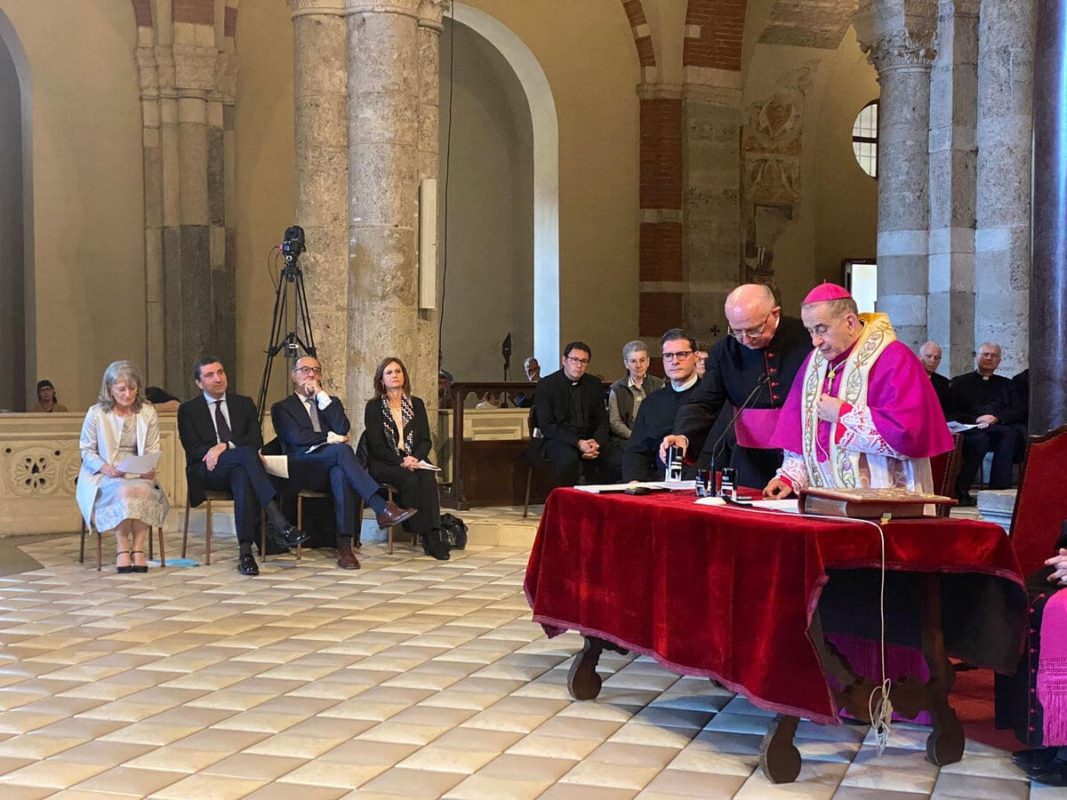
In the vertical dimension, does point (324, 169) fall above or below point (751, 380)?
above

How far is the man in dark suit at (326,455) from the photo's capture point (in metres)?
8.55

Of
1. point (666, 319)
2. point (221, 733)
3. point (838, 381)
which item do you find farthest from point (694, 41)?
point (221, 733)

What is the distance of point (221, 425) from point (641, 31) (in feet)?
28.5

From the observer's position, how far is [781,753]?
4.09 metres

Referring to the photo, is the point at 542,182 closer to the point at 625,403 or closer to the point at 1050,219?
the point at 625,403

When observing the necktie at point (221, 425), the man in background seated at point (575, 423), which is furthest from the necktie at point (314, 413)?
the man in background seated at point (575, 423)

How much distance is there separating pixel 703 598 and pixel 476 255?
1259 centimetres

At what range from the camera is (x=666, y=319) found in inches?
620

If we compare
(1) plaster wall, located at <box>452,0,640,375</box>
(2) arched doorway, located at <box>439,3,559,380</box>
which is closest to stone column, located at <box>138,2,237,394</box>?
(2) arched doorway, located at <box>439,3,559,380</box>

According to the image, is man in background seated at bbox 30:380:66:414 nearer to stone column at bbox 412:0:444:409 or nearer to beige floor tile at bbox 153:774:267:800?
stone column at bbox 412:0:444:409

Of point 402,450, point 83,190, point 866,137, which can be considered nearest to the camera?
point 402,450

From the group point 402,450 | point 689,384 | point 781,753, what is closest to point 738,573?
point 781,753

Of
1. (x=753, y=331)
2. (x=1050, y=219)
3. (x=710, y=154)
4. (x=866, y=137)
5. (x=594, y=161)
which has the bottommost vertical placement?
(x=753, y=331)

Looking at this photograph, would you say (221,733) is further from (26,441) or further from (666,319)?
(666,319)
